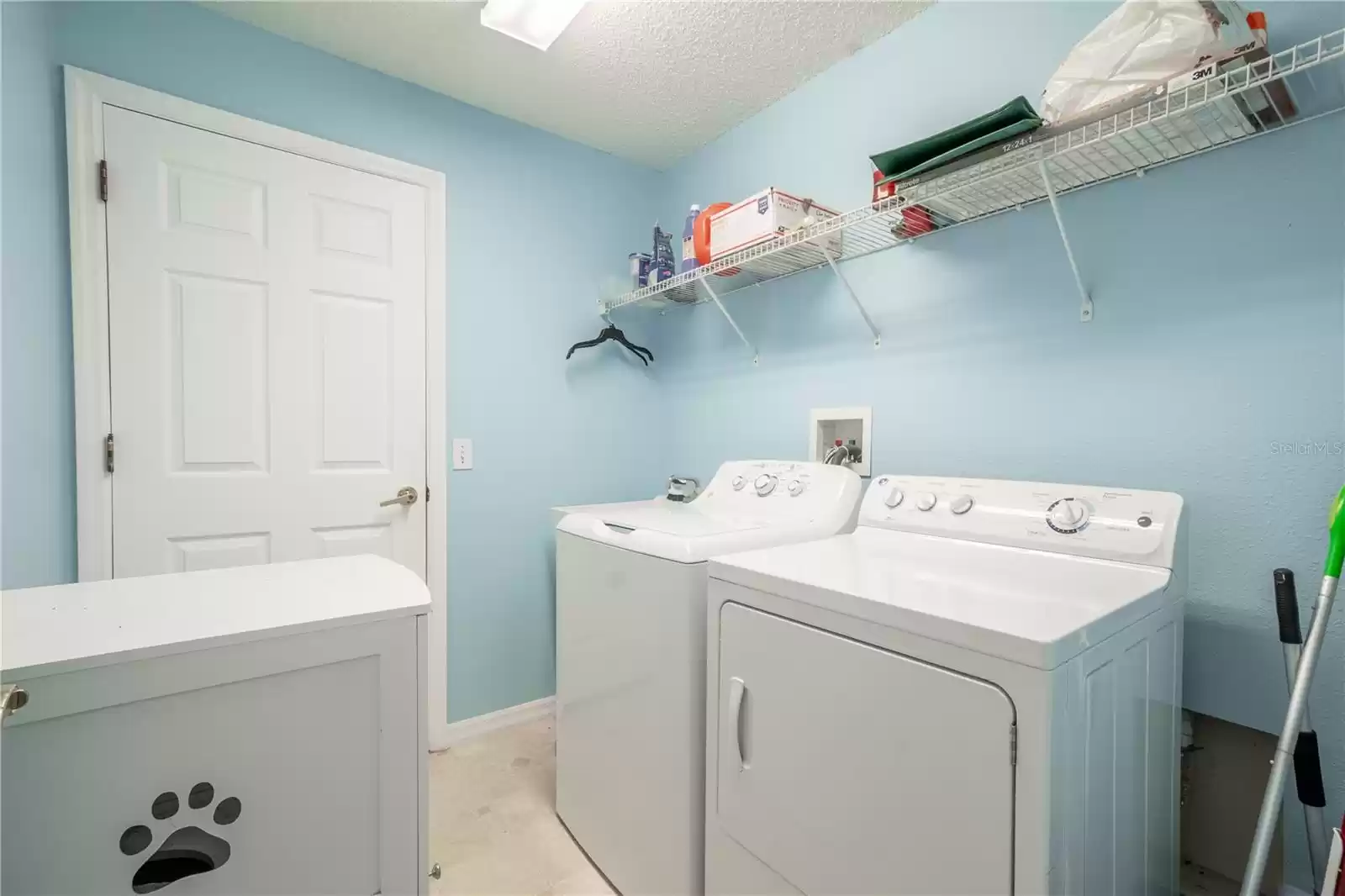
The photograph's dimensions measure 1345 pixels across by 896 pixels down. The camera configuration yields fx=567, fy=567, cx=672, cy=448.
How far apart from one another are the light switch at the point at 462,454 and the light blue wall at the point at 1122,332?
4.14ft

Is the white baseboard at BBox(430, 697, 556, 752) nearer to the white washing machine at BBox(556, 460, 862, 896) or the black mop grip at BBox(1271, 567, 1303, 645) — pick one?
the white washing machine at BBox(556, 460, 862, 896)

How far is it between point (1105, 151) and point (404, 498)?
2303 millimetres

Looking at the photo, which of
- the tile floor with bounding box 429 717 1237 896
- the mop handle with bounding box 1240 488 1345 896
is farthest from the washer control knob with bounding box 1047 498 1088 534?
the tile floor with bounding box 429 717 1237 896

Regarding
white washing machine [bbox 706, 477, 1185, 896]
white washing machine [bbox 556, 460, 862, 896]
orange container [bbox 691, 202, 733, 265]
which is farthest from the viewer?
orange container [bbox 691, 202, 733, 265]

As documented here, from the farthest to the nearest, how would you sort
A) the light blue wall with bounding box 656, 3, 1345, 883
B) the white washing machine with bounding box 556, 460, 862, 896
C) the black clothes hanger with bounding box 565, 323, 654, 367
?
1. the black clothes hanger with bounding box 565, 323, 654, 367
2. the white washing machine with bounding box 556, 460, 862, 896
3. the light blue wall with bounding box 656, 3, 1345, 883

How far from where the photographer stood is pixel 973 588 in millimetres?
979

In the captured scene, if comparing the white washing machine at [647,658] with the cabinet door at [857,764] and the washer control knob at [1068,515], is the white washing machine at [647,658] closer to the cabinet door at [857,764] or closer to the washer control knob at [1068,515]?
the cabinet door at [857,764]

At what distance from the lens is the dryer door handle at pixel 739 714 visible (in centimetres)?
114

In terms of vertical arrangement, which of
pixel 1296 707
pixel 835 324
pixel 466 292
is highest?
pixel 466 292

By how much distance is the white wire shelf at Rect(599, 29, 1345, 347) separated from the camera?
3.29ft

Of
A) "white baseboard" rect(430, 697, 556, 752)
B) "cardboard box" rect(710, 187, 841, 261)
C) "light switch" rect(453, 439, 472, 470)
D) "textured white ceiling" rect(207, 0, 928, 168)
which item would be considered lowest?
"white baseboard" rect(430, 697, 556, 752)

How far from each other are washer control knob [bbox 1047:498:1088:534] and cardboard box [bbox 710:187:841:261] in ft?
3.38

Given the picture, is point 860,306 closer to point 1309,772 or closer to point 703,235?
point 703,235

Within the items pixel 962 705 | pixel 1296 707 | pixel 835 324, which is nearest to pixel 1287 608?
pixel 1296 707
